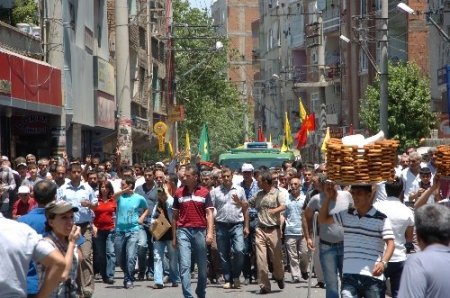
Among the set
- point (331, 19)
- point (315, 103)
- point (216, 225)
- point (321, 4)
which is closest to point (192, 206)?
point (216, 225)

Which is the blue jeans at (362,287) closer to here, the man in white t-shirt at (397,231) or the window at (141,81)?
the man in white t-shirt at (397,231)

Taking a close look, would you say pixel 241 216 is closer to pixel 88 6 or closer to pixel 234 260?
pixel 234 260

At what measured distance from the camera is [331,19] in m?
73.3

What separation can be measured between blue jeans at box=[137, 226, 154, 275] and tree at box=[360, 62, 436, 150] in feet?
98.2

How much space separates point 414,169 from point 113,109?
23650 millimetres

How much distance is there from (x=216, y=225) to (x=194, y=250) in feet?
8.57

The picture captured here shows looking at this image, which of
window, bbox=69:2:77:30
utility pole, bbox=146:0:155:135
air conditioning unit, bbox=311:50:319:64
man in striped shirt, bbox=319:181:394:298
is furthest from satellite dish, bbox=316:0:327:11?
man in striped shirt, bbox=319:181:394:298

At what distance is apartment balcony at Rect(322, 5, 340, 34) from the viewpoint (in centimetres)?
7175

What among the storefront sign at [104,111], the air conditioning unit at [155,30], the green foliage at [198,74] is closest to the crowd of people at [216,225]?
the storefront sign at [104,111]

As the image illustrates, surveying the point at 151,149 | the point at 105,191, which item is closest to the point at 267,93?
the point at 151,149

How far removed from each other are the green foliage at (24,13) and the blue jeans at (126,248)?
14977mm

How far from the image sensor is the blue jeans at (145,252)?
21.0 m

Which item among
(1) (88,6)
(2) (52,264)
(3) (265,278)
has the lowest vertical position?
(3) (265,278)

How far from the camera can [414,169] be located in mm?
19391
